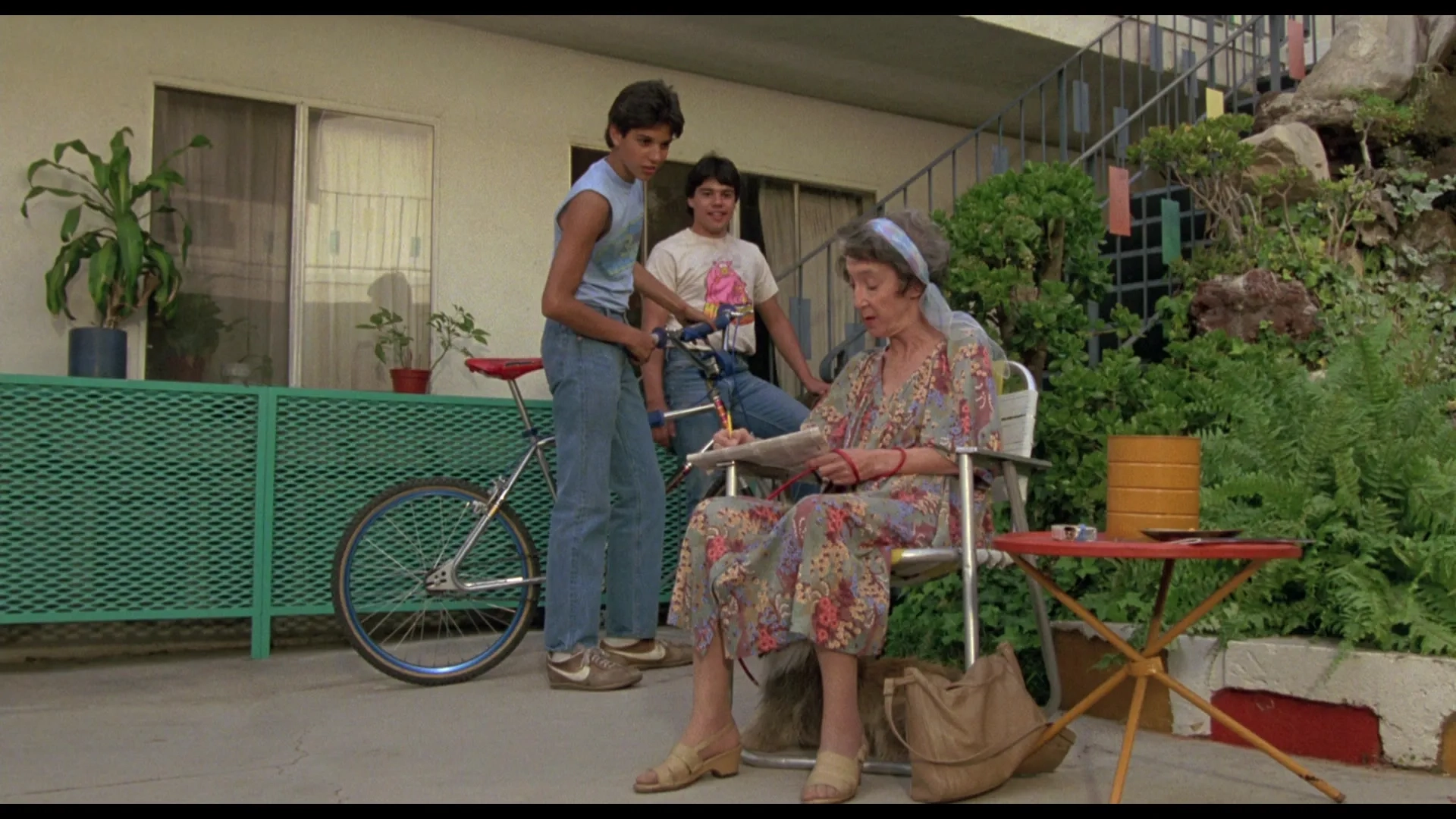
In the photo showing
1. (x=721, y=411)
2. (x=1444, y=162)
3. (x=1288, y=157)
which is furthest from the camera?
(x=1444, y=162)

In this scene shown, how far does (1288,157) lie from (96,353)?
551 centimetres

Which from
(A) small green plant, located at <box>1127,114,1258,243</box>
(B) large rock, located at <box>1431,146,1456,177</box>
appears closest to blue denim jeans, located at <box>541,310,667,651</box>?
(A) small green plant, located at <box>1127,114,1258,243</box>

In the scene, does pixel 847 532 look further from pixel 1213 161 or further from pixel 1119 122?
pixel 1119 122

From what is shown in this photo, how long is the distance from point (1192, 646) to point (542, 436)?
2.83 metres

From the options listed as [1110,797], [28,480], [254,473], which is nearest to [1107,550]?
[1110,797]

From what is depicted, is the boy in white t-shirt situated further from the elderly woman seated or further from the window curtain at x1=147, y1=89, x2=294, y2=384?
the window curtain at x1=147, y1=89, x2=294, y2=384

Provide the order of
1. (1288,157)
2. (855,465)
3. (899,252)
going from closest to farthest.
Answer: (855,465) → (899,252) → (1288,157)

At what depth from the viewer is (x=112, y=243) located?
5.61 m

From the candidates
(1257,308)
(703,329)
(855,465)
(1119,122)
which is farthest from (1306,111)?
(855,465)

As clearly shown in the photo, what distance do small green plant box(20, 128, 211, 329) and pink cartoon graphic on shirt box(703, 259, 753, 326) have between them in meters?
2.32

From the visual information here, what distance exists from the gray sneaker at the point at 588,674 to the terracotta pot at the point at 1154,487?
211 centimetres

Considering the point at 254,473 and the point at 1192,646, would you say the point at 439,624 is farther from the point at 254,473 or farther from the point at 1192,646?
the point at 1192,646

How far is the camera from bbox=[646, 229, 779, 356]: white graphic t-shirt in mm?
5562

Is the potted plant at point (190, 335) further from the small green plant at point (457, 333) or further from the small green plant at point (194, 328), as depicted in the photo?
the small green plant at point (457, 333)
